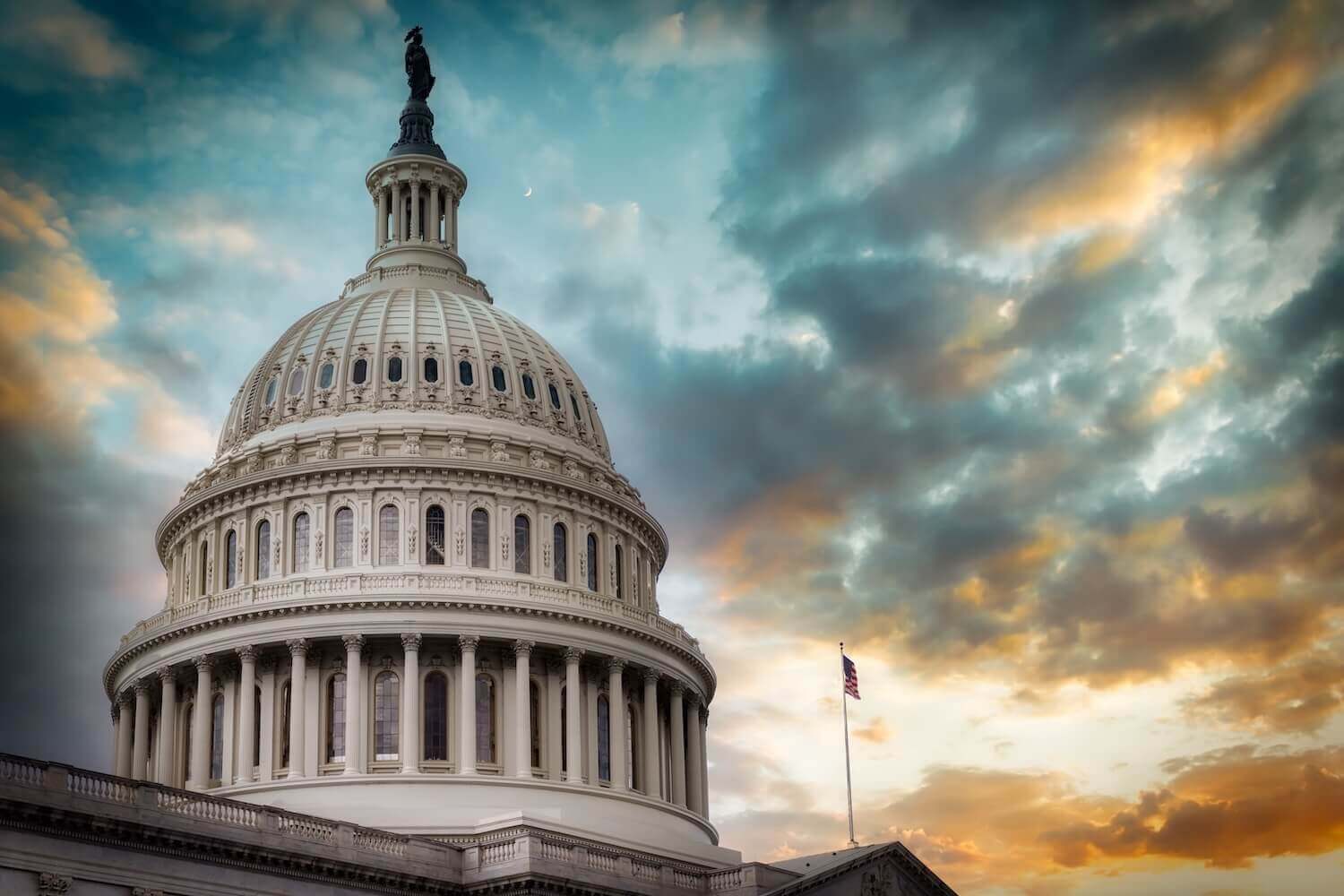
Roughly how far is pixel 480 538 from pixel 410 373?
9.46 m

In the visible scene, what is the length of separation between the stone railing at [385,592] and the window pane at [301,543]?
1.73 metres

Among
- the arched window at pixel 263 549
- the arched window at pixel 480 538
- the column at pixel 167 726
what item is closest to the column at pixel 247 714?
the column at pixel 167 726

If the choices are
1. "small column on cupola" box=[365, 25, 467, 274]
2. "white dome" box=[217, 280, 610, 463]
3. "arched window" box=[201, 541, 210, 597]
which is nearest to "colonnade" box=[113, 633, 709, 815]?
"arched window" box=[201, 541, 210, 597]

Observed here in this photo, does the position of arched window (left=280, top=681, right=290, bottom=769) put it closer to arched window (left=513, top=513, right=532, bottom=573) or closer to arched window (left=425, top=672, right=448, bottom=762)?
arched window (left=425, top=672, right=448, bottom=762)

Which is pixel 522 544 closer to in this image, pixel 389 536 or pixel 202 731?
pixel 389 536

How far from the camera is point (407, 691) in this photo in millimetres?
75938

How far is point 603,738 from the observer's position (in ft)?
268

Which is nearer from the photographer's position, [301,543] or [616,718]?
[616,718]

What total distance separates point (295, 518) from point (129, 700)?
1167 cm

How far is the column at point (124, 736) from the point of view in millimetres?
81688

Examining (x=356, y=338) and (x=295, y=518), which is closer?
(x=295, y=518)

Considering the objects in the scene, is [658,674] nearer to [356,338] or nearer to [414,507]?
[414,507]

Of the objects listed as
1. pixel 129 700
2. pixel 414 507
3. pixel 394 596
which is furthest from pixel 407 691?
pixel 129 700

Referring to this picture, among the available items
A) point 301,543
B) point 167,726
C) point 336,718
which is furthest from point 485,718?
point 167,726
